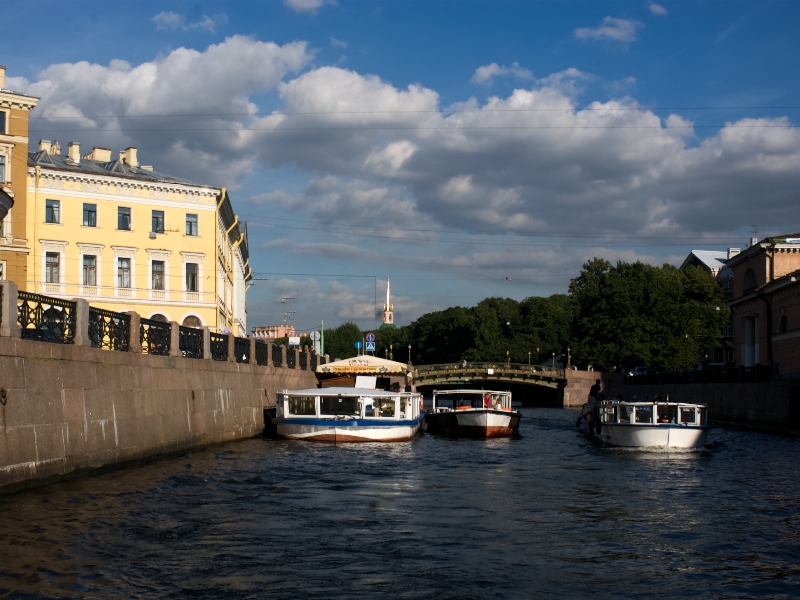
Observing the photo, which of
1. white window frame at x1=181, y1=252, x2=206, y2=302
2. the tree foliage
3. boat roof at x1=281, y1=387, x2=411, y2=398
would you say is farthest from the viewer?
the tree foliage

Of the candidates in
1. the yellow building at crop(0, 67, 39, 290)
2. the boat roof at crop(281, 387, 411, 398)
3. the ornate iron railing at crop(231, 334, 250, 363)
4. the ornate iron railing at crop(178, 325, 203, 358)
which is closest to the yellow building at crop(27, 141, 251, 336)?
the yellow building at crop(0, 67, 39, 290)

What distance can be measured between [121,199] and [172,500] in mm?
39523

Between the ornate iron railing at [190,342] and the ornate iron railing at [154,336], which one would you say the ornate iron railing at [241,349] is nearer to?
the ornate iron railing at [190,342]

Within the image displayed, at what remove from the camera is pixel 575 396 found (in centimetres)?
8069

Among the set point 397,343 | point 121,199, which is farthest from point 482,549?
point 397,343

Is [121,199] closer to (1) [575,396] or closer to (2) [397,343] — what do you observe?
(1) [575,396]

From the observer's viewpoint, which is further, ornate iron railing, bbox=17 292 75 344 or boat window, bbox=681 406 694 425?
boat window, bbox=681 406 694 425

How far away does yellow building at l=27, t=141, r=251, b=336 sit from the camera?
49.2 meters

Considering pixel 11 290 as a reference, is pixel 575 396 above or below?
below

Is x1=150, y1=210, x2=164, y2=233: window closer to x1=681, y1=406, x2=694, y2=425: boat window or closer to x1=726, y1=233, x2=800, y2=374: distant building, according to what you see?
x1=726, y1=233, x2=800, y2=374: distant building

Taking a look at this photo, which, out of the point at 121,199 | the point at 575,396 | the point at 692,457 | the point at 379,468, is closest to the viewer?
the point at 379,468

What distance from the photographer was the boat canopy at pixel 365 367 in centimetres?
4053

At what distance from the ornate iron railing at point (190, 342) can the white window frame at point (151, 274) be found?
27382mm

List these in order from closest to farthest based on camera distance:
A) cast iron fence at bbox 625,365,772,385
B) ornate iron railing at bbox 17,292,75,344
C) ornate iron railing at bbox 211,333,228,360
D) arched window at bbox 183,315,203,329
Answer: ornate iron railing at bbox 17,292,75,344
ornate iron railing at bbox 211,333,228,360
cast iron fence at bbox 625,365,772,385
arched window at bbox 183,315,203,329
